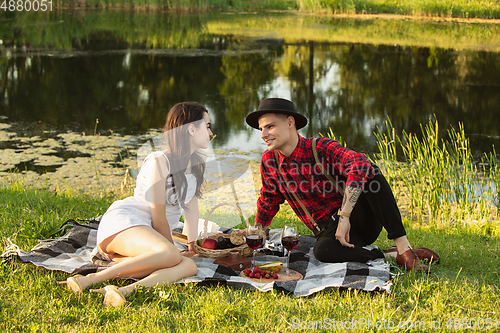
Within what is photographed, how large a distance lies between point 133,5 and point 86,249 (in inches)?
952

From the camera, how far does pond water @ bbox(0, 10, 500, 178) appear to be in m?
8.23

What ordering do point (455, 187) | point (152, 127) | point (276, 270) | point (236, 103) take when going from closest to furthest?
point (276, 270), point (455, 187), point (152, 127), point (236, 103)

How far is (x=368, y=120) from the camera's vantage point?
9.31 metres

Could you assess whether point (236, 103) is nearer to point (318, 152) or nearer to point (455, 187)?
point (455, 187)

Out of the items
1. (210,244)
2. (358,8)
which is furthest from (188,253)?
(358,8)

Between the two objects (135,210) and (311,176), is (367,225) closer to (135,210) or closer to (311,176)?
(311,176)

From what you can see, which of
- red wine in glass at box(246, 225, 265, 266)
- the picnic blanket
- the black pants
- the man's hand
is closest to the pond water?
the picnic blanket

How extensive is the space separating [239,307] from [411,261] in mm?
1274

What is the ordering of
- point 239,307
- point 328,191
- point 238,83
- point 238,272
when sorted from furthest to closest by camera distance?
point 238,83, point 328,191, point 238,272, point 239,307

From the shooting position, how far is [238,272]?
305 centimetres

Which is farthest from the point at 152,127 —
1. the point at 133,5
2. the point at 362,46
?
the point at 133,5

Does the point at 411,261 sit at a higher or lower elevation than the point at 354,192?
lower

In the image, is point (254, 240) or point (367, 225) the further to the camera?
point (367, 225)

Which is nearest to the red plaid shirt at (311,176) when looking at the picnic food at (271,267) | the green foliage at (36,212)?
the picnic food at (271,267)
